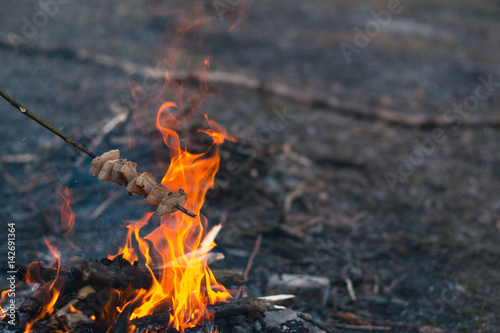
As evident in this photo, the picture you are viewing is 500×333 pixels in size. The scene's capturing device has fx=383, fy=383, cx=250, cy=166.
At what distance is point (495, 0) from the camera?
659 inches

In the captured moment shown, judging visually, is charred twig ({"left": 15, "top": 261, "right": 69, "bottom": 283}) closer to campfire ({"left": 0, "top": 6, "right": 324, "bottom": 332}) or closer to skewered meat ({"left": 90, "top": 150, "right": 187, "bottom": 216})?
campfire ({"left": 0, "top": 6, "right": 324, "bottom": 332})

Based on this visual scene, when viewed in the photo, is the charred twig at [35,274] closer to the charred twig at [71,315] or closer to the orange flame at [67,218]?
the charred twig at [71,315]

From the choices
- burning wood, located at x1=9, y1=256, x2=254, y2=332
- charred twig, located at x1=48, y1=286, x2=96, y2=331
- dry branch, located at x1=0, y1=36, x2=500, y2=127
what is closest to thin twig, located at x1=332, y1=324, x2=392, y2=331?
burning wood, located at x1=9, y1=256, x2=254, y2=332

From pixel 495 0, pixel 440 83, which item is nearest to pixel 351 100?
pixel 440 83

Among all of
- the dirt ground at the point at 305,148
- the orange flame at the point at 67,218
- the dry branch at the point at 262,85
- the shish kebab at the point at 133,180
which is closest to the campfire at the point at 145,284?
the shish kebab at the point at 133,180

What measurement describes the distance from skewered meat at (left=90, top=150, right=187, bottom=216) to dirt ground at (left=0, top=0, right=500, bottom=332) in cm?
99

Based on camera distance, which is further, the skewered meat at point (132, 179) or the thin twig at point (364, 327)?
the thin twig at point (364, 327)

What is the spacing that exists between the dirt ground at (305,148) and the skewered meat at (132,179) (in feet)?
3.25

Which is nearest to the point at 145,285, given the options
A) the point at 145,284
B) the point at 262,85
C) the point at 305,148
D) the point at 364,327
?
the point at 145,284

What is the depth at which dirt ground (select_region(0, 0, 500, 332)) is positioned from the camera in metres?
4.00

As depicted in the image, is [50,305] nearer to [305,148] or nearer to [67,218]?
[67,218]

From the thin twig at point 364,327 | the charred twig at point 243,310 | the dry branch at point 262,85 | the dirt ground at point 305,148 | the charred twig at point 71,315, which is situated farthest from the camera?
the dry branch at point 262,85

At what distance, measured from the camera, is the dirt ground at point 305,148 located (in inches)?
157

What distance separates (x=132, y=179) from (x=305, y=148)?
4482mm
